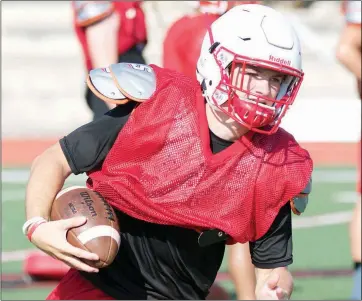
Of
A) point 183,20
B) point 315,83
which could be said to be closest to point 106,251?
point 183,20

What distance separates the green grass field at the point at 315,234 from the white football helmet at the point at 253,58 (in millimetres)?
2779

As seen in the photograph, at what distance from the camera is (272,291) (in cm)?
332

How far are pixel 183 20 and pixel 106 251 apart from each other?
2.73 m

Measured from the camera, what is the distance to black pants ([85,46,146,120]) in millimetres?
5617

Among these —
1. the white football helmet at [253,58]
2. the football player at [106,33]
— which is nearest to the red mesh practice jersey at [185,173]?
the white football helmet at [253,58]

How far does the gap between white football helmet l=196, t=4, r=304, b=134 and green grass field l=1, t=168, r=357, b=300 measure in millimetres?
2779

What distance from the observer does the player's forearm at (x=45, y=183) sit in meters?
3.20

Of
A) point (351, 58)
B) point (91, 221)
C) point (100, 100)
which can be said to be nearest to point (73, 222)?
point (91, 221)

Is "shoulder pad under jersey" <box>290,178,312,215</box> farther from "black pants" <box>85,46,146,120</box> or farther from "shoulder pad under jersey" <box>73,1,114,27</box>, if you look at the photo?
"shoulder pad under jersey" <box>73,1,114,27</box>

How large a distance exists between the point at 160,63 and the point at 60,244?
10.2 meters

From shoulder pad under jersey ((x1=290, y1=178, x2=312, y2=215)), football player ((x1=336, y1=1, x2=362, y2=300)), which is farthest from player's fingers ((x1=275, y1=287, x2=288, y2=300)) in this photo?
football player ((x1=336, y1=1, x2=362, y2=300))

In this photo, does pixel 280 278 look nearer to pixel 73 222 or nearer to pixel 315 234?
pixel 73 222

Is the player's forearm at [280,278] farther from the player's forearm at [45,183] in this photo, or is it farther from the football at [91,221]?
the player's forearm at [45,183]

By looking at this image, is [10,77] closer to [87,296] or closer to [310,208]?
[310,208]
